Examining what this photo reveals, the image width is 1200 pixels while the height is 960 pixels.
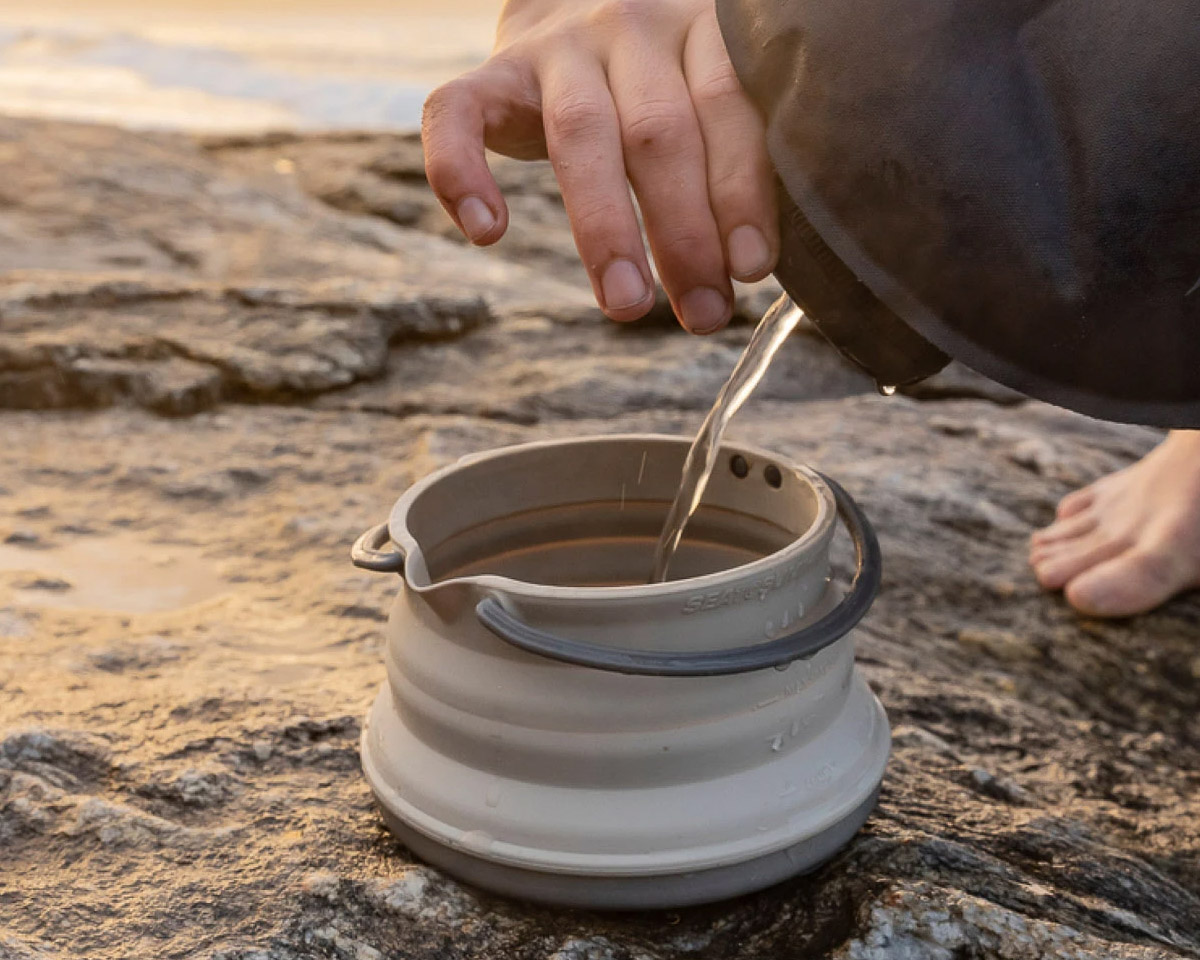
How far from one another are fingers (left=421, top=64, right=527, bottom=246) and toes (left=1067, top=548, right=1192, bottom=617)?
55.5 inches

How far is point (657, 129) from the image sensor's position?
117cm

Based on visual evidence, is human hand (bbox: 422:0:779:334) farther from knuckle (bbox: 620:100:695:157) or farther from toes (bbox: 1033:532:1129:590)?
toes (bbox: 1033:532:1129:590)

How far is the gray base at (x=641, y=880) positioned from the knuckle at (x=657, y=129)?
0.71 metres

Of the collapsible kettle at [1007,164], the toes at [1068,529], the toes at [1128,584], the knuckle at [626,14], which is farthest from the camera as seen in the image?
the toes at [1068,529]

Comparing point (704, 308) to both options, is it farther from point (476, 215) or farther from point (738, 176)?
point (476, 215)

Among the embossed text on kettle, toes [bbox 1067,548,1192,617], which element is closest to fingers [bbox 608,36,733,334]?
the embossed text on kettle

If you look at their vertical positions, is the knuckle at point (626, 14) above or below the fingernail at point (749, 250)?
above

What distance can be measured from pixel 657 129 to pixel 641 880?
736 mm

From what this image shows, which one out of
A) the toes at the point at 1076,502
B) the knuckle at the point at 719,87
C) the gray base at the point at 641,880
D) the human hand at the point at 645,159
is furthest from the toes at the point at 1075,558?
the knuckle at the point at 719,87

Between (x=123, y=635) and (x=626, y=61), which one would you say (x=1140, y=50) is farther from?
(x=123, y=635)

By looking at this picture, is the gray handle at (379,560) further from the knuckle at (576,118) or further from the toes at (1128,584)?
the toes at (1128,584)

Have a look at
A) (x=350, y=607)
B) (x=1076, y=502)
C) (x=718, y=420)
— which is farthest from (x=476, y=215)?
(x=1076, y=502)

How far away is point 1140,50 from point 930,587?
4.34 ft

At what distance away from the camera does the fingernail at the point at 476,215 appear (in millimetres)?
1195
